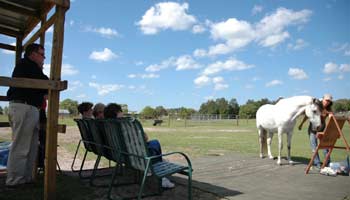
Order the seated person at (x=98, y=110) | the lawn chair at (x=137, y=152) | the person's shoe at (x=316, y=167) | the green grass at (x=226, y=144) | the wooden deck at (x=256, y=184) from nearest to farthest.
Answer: the lawn chair at (x=137, y=152) → the wooden deck at (x=256, y=184) → the seated person at (x=98, y=110) → the person's shoe at (x=316, y=167) → the green grass at (x=226, y=144)

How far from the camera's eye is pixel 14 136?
4145mm

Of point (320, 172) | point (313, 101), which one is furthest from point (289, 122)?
point (320, 172)

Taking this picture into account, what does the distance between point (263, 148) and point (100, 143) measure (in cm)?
548

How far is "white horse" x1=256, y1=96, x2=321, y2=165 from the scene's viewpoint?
22.1 ft

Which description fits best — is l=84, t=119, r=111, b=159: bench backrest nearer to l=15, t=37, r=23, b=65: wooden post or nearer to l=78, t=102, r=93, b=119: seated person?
l=78, t=102, r=93, b=119: seated person

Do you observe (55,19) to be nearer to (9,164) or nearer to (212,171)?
(9,164)

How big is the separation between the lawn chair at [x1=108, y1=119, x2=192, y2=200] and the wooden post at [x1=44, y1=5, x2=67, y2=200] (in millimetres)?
752

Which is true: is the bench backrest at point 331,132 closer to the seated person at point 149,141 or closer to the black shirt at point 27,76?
the seated person at point 149,141

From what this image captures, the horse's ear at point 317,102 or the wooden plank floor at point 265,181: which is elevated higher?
the horse's ear at point 317,102


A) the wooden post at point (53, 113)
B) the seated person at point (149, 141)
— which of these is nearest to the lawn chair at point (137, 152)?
the seated person at point (149, 141)

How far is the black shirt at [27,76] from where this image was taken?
13.7ft

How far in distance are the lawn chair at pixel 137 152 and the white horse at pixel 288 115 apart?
13.9 ft

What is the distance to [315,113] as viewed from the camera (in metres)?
6.71

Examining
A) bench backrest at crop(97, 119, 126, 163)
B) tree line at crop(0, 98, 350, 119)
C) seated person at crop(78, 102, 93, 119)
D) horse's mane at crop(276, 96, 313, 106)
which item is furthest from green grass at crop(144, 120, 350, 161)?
tree line at crop(0, 98, 350, 119)
